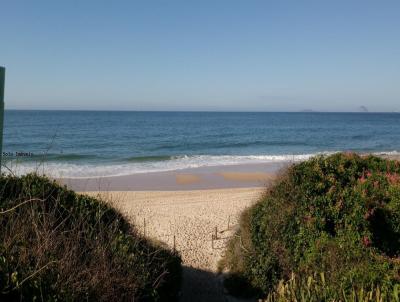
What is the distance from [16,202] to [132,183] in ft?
54.5

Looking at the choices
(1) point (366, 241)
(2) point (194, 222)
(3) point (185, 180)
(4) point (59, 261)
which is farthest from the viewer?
(3) point (185, 180)

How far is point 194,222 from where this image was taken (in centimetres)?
1391

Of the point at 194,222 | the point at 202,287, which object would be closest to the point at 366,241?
the point at 202,287

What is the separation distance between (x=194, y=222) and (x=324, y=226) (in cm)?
741

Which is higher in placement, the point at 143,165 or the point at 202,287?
the point at 143,165

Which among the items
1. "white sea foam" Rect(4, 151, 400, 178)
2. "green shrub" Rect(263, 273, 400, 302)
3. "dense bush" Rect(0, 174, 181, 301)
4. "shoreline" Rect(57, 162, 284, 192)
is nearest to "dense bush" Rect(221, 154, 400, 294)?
"green shrub" Rect(263, 273, 400, 302)

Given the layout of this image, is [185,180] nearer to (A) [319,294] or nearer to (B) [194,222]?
(B) [194,222]

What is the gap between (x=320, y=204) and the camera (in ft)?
23.7

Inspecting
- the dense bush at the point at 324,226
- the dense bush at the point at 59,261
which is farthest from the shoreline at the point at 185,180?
the dense bush at the point at 59,261

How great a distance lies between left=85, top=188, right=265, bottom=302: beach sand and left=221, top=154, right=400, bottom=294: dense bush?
809mm

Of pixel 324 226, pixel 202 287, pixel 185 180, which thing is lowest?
pixel 202 287

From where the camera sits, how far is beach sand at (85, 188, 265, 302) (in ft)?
28.5

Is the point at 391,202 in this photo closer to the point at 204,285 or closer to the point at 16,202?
the point at 204,285

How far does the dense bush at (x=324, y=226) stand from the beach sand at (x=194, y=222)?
0.81 m
